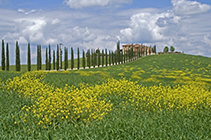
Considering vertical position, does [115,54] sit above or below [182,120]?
above

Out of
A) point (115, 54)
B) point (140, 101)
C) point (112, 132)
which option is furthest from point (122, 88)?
point (115, 54)

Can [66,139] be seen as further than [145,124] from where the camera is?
No

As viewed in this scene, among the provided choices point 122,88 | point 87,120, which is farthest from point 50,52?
point 87,120

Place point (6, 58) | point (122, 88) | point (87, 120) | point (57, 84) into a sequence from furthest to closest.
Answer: point (6, 58)
point (57, 84)
point (122, 88)
point (87, 120)

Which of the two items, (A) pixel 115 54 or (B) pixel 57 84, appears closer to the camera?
(B) pixel 57 84

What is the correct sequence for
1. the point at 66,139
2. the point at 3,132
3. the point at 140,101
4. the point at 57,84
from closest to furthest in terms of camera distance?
the point at 66,139 → the point at 3,132 → the point at 140,101 → the point at 57,84

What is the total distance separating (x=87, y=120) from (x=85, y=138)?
1.48 metres

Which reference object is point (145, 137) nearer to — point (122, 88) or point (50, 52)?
point (122, 88)

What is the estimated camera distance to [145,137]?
5.04 metres

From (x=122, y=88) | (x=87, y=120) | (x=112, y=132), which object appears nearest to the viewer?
(x=112, y=132)

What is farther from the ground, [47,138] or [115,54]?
[115,54]

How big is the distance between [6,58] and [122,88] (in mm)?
34551

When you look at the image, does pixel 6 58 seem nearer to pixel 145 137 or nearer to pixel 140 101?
pixel 140 101

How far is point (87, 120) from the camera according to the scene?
635 cm
